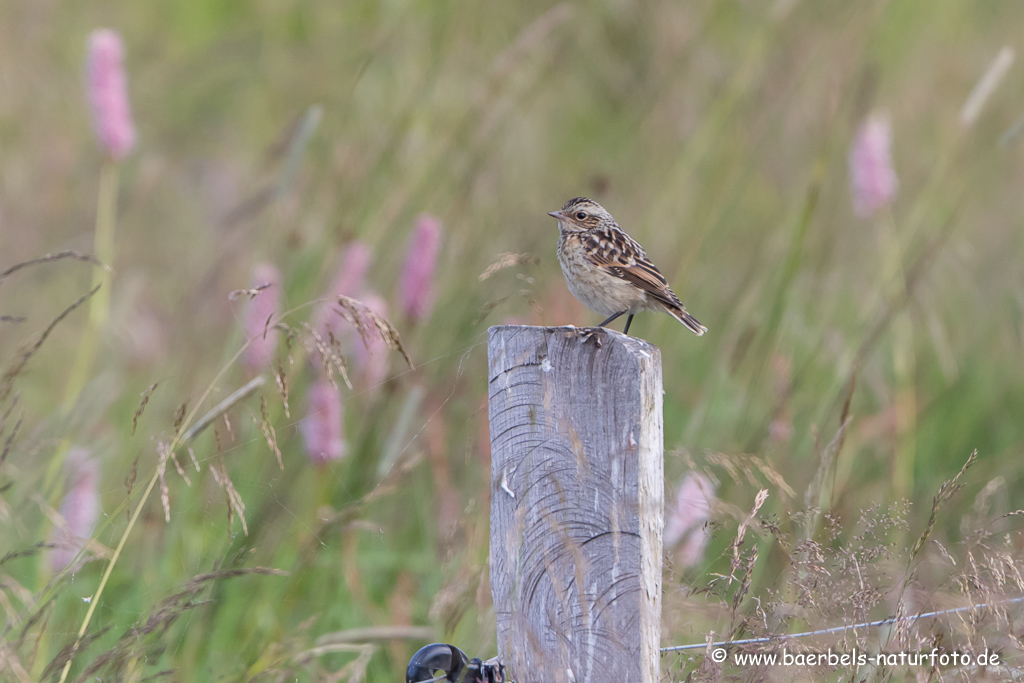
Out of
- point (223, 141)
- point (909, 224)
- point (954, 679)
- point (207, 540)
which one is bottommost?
point (954, 679)

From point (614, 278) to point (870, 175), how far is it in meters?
1.29

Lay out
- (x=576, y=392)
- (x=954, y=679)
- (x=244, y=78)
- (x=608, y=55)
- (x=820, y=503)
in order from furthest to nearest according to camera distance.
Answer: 1. (x=244, y=78)
2. (x=608, y=55)
3. (x=820, y=503)
4. (x=954, y=679)
5. (x=576, y=392)

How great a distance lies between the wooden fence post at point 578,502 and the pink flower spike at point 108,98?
173 centimetres

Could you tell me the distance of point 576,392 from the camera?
1685mm

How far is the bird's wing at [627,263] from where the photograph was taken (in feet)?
9.23

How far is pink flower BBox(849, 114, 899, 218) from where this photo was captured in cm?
356

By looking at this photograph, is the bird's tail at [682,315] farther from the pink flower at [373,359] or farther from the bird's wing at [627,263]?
the pink flower at [373,359]

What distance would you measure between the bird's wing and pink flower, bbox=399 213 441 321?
47 centimetres

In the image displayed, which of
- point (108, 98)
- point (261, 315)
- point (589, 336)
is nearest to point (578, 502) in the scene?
point (589, 336)

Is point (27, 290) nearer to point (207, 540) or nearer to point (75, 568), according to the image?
point (207, 540)

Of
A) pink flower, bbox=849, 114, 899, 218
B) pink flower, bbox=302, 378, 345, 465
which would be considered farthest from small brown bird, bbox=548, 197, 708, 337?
pink flower, bbox=849, 114, 899, 218

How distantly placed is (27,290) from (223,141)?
4.13m

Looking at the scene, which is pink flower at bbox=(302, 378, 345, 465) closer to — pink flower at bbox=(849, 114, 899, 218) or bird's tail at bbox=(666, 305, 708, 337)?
bird's tail at bbox=(666, 305, 708, 337)

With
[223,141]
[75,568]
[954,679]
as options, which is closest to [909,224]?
[954,679]
